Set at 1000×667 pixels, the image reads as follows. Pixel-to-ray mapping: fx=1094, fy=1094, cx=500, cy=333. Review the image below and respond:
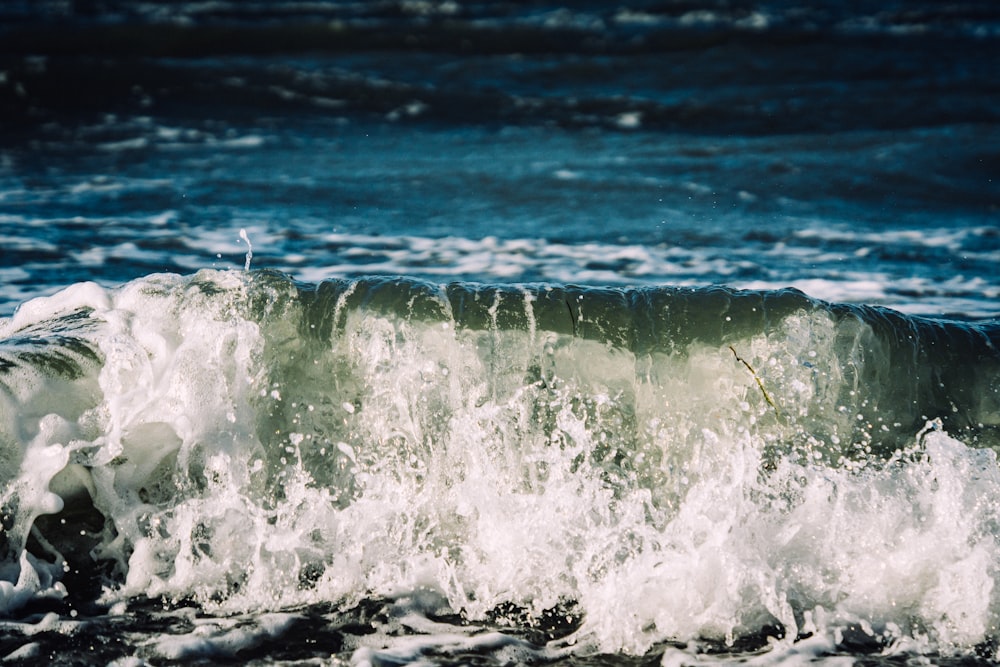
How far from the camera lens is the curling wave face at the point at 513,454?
11.3 feet

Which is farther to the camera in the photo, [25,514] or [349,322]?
[349,322]

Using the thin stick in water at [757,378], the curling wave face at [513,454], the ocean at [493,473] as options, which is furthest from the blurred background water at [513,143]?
the thin stick in water at [757,378]

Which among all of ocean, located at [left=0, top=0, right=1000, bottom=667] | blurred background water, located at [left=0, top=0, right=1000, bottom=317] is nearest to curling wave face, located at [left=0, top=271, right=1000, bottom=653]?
ocean, located at [left=0, top=0, right=1000, bottom=667]

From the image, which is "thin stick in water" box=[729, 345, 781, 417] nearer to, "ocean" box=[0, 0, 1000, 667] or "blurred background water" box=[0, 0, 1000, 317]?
"ocean" box=[0, 0, 1000, 667]

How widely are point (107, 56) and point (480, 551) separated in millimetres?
10946

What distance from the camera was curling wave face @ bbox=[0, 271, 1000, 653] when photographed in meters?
3.44

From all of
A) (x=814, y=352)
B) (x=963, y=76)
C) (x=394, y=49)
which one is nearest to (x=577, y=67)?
(x=394, y=49)

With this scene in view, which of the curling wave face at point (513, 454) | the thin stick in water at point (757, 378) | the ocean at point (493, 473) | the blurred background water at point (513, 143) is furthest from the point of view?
the blurred background water at point (513, 143)

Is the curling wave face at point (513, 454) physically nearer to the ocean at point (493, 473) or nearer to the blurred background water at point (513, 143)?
the ocean at point (493, 473)

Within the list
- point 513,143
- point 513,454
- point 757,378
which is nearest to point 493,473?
point 513,454

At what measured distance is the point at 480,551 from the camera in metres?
3.60

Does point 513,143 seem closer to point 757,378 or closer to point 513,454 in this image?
point 757,378

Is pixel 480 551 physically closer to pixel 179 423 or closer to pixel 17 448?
pixel 179 423

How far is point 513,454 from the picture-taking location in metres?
3.79
